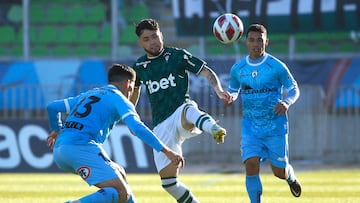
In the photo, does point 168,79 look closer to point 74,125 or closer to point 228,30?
point 228,30

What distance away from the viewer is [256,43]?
11.2 meters

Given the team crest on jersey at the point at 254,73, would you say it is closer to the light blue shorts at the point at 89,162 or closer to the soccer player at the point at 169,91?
the soccer player at the point at 169,91

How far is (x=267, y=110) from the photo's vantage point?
11.2 meters

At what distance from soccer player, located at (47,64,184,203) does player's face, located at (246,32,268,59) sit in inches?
94.2

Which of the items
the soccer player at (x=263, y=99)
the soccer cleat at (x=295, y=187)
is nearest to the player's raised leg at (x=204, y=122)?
the soccer player at (x=263, y=99)

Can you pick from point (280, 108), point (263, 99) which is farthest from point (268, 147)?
point (280, 108)

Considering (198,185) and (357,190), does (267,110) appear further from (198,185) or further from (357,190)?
(198,185)

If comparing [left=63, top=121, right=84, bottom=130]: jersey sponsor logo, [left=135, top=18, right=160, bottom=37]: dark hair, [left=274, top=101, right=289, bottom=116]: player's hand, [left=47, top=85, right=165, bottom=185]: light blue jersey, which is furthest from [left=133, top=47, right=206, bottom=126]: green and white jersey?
[left=63, top=121, right=84, bottom=130]: jersey sponsor logo

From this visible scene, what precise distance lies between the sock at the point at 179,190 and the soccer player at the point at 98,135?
136 cm

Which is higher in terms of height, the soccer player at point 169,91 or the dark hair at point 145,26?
the dark hair at point 145,26

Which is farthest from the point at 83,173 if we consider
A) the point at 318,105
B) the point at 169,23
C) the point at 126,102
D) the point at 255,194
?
the point at 169,23

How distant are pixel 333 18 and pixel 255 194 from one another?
539 inches

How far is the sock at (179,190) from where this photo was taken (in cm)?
1036

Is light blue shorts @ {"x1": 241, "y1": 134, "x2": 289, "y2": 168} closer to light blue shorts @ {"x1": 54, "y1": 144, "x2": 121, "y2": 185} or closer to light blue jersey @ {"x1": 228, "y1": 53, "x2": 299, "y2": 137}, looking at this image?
light blue jersey @ {"x1": 228, "y1": 53, "x2": 299, "y2": 137}
